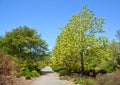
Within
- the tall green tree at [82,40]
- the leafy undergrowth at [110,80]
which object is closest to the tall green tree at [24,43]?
the tall green tree at [82,40]

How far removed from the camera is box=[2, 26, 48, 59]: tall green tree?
1868 inches

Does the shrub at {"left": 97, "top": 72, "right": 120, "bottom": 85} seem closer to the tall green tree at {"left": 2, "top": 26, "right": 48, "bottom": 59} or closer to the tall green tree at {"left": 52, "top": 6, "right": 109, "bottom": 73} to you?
the tall green tree at {"left": 52, "top": 6, "right": 109, "bottom": 73}

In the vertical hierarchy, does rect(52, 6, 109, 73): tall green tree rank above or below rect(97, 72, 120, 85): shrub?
above

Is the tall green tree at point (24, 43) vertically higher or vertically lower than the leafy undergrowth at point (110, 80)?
higher

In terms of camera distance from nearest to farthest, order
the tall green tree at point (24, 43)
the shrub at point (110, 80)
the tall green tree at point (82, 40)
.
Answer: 1. the shrub at point (110, 80)
2. the tall green tree at point (82, 40)
3. the tall green tree at point (24, 43)

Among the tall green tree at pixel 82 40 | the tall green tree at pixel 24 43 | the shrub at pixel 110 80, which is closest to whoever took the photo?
the shrub at pixel 110 80

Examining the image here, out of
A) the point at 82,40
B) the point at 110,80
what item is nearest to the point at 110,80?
the point at 110,80

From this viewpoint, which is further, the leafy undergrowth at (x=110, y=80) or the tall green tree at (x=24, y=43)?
the tall green tree at (x=24, y=43)

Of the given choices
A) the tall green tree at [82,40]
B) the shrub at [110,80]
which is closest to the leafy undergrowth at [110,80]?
the shrub at [110,80]

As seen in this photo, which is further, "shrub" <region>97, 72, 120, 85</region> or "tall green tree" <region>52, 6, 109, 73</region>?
"tall green tree" <region>52, 6, 109, 73</region>

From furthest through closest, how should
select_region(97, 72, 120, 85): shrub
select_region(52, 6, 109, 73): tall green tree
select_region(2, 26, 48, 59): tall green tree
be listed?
select_region(2, 26, 48, 59): tall green tree
select_region(52, 6, 109, 73): tall green tree
select_region(97, 72, 120, 85): shrub

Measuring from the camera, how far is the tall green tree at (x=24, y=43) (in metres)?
47.4

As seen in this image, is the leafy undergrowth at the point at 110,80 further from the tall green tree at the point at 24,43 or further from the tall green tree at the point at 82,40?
the tall green tree at the point at 24,43

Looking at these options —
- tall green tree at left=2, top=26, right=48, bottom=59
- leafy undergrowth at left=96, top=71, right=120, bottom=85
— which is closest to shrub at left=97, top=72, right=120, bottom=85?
leafy undergrowth at left=96, top=71, right=120, bottom=85
